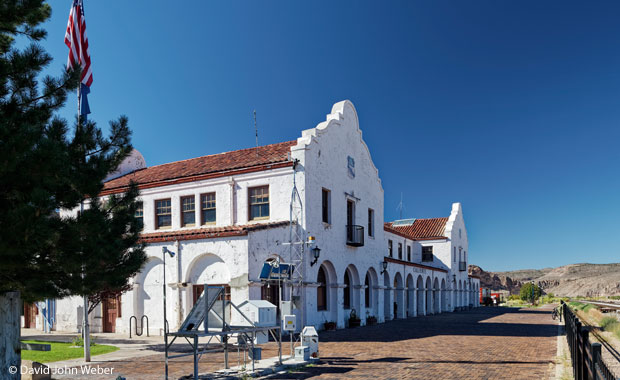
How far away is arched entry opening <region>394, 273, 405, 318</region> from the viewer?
33031 mm

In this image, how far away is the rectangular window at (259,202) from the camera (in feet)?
70.3

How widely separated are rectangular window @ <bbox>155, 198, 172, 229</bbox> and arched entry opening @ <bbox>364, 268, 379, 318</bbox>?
11.0 metres

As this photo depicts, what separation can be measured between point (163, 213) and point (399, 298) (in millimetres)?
16891

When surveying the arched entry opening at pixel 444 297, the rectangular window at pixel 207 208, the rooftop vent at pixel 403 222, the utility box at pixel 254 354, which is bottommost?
the arched entry opening at pixel 444 297

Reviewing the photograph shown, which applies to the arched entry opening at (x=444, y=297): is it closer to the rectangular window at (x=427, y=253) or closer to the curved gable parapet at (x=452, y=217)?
the rectangular window at (x=427, y=253)

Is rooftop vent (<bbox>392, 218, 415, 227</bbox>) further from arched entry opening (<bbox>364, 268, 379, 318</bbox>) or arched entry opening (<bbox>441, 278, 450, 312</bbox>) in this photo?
arched entry opening (<bbox>364, 268, 379, 318</bbox>)

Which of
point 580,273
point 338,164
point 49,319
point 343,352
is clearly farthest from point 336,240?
point 580,273

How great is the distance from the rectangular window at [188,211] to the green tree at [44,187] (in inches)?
581

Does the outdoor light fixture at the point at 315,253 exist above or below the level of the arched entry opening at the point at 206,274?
above

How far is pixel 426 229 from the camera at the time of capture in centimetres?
4728

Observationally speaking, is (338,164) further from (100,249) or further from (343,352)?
(100,249)

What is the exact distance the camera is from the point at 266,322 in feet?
39.2

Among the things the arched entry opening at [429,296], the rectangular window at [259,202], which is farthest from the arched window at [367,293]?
the arched entry opening at [429,296]

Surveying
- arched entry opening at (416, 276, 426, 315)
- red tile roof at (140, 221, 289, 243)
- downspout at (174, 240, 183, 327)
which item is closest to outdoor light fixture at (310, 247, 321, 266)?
red tile roof at (140, 221, 289, 243)
